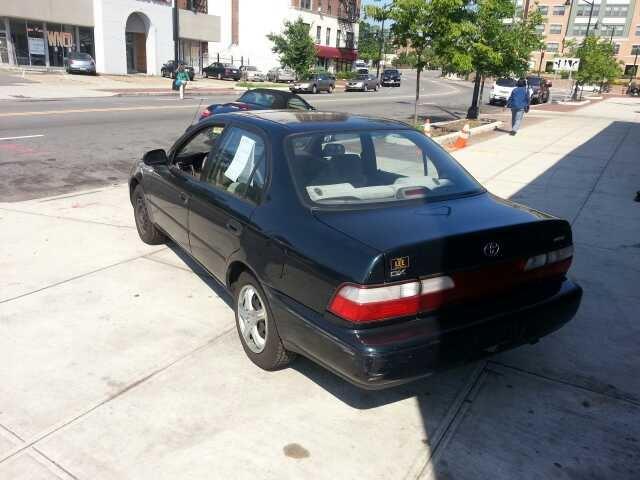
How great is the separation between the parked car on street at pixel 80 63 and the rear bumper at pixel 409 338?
3800 cm

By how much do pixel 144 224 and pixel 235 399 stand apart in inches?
121

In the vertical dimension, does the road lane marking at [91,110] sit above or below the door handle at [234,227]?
below

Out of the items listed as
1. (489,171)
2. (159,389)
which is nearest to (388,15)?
(489,171)

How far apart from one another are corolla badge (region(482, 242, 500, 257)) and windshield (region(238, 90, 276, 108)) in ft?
39.6

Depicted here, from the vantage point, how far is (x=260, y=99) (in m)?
14.8

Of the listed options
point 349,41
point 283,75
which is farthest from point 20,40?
point 349,41

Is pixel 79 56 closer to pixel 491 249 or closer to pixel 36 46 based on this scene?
pixel 36 46

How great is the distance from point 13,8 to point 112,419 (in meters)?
Answer: 38.4

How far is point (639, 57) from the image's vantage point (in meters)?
92.4

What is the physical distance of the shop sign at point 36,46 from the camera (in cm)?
3647

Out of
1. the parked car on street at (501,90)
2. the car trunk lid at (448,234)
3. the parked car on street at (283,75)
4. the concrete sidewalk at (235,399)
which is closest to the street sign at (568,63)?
the parked car on street at (501,90)

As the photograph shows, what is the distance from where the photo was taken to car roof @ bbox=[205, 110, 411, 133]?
12.3ft

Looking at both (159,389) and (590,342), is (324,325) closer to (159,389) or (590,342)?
(159,389)

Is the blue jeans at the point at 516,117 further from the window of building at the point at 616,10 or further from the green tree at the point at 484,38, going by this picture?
the window of building at the point at 616,10
